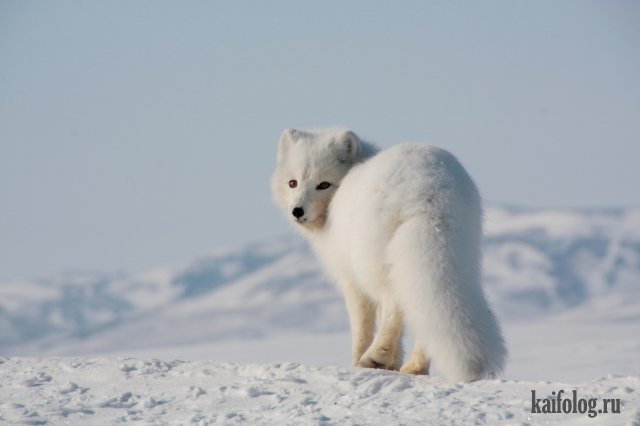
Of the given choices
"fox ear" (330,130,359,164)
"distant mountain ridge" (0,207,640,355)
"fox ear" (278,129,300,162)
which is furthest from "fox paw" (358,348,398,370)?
"distant mountain ridge" (0,207,640,355)

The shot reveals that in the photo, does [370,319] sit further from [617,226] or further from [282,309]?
[617,226]

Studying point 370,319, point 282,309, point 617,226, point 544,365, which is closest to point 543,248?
point 617,226

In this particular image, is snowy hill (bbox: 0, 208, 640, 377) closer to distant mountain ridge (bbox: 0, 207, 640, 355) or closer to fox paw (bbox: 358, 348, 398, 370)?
distant mountain ridge (bbox: 0, 207, 640, 355)

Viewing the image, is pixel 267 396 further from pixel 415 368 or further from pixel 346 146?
pixel 346 146

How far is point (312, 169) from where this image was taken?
8086 mm

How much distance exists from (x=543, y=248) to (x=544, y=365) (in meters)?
164

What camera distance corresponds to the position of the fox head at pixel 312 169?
8.00 meters

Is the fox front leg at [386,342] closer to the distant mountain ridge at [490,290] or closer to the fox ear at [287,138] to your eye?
the fox ear at [287,138]

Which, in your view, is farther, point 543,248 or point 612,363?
A: point 543,248

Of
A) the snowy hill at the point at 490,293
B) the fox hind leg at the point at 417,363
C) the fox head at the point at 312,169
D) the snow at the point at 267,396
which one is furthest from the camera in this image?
the snowy hill at the point at 490,293

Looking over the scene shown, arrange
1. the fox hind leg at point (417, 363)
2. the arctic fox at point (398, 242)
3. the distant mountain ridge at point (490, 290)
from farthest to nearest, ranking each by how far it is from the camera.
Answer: the distant mountain ridge at point (490, 290), the fox hind leg at point (417, 363), the arctic fox at point (398, 242)

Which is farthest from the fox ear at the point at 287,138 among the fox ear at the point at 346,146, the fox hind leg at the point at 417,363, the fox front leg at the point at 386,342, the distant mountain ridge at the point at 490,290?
the distant mountain ridge at the point at 490,290

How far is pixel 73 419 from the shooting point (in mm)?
6277

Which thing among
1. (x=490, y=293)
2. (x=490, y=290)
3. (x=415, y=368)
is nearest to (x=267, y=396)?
(x=415, y=368)
